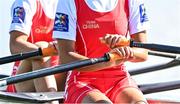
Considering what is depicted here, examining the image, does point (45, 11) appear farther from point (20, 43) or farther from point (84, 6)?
point (84, 6)

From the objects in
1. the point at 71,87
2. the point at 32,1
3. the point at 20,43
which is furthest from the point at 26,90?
the point at 71,87

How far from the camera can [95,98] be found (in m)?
1.41

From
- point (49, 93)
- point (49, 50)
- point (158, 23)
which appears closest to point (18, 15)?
point (49, 50)

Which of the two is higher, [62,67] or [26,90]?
[62,67]

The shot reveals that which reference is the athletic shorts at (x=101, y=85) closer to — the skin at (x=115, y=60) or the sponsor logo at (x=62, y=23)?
the skin at (x=115, y=60)

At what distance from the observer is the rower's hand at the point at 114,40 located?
1449 millimetres

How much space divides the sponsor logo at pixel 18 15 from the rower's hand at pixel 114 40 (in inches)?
21.1

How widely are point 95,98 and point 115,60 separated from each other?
128mm

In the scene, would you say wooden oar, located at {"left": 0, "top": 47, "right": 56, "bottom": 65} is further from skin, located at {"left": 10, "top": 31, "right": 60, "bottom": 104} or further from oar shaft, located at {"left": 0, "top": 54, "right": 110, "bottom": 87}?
oar shaft, located at {"left": 0, "top": 54, "right": 110, "bottom": 87}

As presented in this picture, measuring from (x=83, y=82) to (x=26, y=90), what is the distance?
52 cm

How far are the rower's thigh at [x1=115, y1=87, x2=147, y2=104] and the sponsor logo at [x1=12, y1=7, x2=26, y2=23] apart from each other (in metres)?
0.60

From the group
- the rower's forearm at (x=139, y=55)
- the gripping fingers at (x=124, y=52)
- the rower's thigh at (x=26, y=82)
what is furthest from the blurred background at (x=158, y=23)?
the gripping fingers at (x=124, y=52)

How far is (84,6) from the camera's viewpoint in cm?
154

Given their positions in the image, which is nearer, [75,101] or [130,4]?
[75,101]
